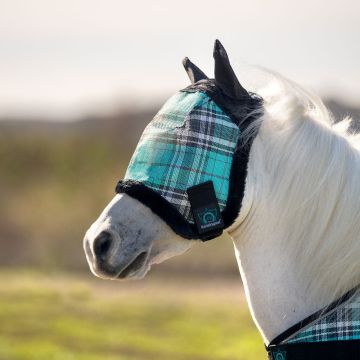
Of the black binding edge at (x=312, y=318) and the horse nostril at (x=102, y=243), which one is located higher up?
the horse nostril at (x=102, y=243)

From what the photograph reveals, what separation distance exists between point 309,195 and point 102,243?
649 millimetres

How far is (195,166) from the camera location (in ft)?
9.37

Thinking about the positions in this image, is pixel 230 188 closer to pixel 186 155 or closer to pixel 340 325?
pixel 186 155

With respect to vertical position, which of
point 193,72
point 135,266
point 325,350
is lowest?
point 325,350

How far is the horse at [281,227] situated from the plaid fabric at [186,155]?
46mm

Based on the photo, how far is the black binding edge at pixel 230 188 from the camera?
2824 mm

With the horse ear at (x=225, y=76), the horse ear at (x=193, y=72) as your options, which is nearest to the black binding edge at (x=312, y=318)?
the horse ear at (x=225, y=76)

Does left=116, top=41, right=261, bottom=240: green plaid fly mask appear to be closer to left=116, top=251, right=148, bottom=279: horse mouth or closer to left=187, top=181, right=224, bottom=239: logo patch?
left=187, top=181, right=224, bottom=239: logo patch

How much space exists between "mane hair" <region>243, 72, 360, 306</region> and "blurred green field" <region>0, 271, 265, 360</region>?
20.3 feet

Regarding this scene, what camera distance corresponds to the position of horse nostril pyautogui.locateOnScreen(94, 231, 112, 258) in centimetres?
277

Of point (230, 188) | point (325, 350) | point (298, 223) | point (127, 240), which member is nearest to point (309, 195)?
point (298, 223)

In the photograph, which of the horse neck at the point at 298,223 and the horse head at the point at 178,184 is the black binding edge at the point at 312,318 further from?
the horse head at the point at 178,184

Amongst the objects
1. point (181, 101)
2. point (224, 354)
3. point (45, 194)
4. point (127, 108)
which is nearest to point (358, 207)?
point (181, 101)

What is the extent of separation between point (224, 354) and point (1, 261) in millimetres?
9758
